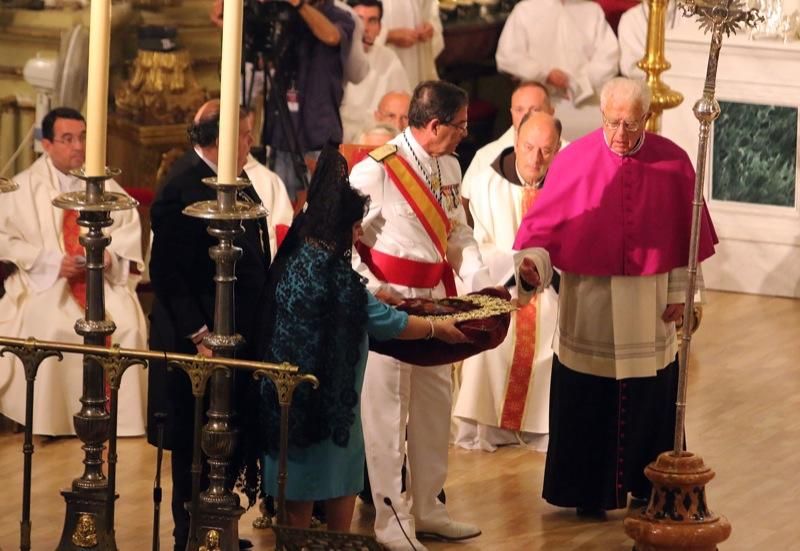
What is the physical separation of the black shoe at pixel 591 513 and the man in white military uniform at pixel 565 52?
582 centimetres

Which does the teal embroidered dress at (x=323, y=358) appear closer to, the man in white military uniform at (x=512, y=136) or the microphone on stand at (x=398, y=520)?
the microphone on stand at (x=398, y=520)

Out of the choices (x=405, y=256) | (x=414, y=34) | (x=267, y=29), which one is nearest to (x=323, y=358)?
(x=405, y=256)

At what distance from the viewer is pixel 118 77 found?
10.6 meters

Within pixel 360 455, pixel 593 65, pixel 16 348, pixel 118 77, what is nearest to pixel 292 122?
pixel 118 77

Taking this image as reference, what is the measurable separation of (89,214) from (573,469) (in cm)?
331

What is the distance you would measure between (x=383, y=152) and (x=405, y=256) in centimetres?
37

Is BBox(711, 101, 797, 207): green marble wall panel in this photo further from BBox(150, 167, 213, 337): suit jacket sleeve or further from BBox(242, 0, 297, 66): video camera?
BBox(150, 167, 213, 337): suit jacket sleeve

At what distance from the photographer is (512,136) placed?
941 cm

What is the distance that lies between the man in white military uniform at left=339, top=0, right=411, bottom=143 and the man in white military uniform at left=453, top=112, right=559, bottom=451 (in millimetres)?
3080

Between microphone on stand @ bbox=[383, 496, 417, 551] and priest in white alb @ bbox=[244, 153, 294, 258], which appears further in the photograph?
priest in white alb @ bbox=[244, 153, 294, 258]

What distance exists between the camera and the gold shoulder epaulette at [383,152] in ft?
21.5

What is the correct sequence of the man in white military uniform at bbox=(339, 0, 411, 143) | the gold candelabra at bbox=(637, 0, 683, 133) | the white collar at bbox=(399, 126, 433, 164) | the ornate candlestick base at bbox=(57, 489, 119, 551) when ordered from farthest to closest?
the man in white military uniform at bbox=(339, 0, 411, 143) < the gold candelabra at bbox=(637, 0, 683, 133) < the white collar at bbox=(399, 126, 433, 164) < the ornate candlestick base at bbox=(57, 489, 119, 551)

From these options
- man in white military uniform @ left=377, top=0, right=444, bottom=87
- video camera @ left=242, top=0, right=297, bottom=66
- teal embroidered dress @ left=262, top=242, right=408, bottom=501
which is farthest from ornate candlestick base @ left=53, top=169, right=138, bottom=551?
man in white military uniform @ left=377, top=0, right=444, bottom=87

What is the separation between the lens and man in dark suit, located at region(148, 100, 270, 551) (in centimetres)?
602
